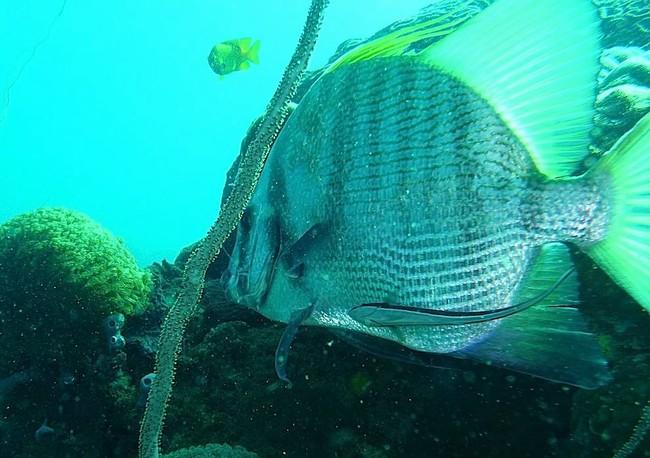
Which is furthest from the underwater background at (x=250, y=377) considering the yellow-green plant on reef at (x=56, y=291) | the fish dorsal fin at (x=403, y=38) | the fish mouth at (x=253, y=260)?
the fish dorsal fin at (x=403, y=38)

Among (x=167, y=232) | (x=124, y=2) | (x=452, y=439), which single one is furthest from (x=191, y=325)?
(x=124, y=2)

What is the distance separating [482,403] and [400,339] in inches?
45.6

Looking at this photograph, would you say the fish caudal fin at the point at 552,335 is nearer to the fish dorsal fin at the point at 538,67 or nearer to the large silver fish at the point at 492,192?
the large silver fish at the point at 492,192

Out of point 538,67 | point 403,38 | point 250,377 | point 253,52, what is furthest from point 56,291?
point 253,52

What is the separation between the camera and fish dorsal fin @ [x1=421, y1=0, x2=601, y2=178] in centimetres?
82

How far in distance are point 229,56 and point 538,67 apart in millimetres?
9802

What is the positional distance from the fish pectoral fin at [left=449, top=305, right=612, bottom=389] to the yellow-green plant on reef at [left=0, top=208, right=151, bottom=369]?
3.32m

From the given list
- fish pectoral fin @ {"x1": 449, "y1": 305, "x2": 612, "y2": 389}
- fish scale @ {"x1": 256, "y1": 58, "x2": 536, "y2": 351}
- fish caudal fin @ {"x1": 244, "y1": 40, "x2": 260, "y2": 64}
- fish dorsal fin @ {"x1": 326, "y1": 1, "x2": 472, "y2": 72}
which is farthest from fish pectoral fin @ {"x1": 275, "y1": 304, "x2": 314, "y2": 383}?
fish caudal fin @ {"x1": 244, "y1": 40, "x2": 260, "y2": 64}

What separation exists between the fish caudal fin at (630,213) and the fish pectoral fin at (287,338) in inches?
27.8

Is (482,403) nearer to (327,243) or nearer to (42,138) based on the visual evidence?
(327,243)

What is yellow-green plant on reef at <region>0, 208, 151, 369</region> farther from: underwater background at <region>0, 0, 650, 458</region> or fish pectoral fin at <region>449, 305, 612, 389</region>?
fish pectoral fin at <region>449, 305, 612, 389</region>

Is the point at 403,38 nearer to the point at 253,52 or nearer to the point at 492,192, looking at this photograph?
the point at 492,192

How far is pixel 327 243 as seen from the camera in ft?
3.60

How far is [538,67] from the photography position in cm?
85
